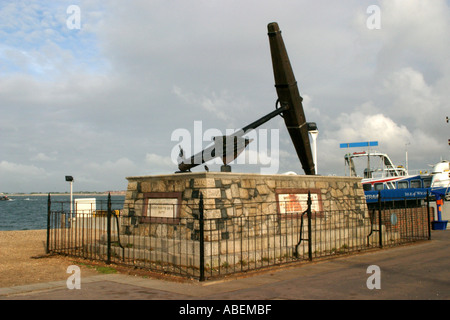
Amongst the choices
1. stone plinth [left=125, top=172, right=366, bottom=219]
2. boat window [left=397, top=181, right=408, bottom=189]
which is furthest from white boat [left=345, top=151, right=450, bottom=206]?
stone plinth [left=125, top=172, right=366, bottom=219]

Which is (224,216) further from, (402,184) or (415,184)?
(402,184)

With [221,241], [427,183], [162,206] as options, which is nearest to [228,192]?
[221,241]

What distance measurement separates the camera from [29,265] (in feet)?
34.2

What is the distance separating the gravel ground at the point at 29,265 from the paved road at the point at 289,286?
0.81 metres

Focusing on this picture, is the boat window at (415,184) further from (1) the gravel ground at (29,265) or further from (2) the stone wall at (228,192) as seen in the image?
(1) the gravel ground at (29,265)

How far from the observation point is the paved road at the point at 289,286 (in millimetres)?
6691

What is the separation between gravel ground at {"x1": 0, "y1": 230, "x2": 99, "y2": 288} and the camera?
8734 millimetres

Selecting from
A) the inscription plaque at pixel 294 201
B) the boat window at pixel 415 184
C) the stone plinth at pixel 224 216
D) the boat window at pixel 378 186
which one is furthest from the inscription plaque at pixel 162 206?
the boat window at pixel 378 186

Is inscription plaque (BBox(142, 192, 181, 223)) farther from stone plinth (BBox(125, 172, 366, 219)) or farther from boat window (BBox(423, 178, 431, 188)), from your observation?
boat window (BBox(423, 178, 431, 188))

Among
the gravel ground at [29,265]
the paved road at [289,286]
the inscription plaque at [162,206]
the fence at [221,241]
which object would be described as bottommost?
the gravel ground at [29,265]
